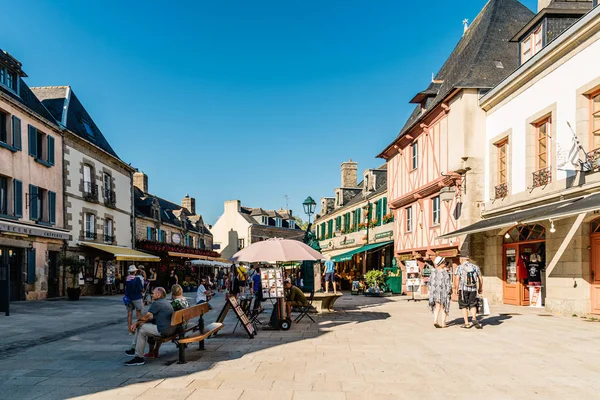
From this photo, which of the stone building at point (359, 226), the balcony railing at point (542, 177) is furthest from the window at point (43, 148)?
the balcony railing at point (542, 177)

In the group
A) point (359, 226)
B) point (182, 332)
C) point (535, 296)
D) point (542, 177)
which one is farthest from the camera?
point (359, 226)

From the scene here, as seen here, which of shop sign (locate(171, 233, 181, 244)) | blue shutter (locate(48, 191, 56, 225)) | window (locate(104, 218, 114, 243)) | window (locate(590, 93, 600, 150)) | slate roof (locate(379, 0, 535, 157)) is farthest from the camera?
shop sign (locate(171, 233, 181, 244))

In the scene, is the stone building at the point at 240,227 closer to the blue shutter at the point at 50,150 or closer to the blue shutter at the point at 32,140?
the blue shutter at the point at 50,150

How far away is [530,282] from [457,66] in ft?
29.3

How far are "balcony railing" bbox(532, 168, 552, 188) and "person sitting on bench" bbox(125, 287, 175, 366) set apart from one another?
1016cm

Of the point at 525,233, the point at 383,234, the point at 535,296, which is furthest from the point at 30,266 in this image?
the point at 535,296

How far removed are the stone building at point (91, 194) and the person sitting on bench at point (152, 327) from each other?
53.2 feet

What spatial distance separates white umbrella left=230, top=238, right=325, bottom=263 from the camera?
9773 mm

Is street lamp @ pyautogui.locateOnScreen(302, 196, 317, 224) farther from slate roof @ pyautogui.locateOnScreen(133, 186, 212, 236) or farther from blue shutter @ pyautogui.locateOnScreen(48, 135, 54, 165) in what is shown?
slate roof @ pyautogui.locateOnScreen(133, 186, 212, 236)

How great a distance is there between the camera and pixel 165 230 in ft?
120

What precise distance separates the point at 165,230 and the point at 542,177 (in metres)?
28.9

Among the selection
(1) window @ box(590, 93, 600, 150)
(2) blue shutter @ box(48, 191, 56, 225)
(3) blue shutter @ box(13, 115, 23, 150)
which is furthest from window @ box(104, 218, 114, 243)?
(1) window @ box(590, 93, 600, 150)

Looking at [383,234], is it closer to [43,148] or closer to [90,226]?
[90,226]

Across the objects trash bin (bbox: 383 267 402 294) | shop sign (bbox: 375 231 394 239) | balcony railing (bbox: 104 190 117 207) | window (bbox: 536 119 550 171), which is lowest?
trash bin (bbox: 383 267 402 294)
